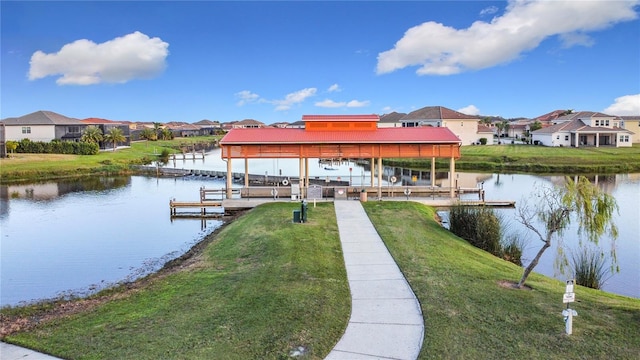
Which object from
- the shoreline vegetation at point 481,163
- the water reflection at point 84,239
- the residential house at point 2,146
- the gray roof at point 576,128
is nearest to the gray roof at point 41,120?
the shoreline vegetation at point 481,163

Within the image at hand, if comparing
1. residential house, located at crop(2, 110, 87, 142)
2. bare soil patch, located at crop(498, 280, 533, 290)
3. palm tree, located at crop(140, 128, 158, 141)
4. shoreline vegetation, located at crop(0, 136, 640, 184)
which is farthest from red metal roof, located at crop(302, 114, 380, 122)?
palm tree, located at crop(140, 128, 158, 141)

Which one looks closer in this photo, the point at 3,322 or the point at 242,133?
the point at 3,322

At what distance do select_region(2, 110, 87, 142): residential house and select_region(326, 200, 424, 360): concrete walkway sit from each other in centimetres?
7099

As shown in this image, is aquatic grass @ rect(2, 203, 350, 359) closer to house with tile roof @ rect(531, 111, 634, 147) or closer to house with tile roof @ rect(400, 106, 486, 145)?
house with tile roof @ rect(400, 106, 486, 145)

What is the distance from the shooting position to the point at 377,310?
34.6 ft

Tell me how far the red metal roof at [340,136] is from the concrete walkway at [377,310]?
11.6 m

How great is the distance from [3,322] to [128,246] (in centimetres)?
1057

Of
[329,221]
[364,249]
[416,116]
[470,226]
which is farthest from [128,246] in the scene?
[416,116]

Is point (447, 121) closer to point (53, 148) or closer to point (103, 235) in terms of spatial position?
point (53, 148)

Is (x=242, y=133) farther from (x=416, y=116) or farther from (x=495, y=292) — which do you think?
(x=416, y=116)

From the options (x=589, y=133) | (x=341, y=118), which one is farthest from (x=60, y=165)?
(x=589, y=133)

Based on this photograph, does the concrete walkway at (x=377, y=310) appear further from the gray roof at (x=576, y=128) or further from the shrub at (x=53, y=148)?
the gray roof at (x=576, y=128)

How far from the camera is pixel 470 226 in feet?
64.4

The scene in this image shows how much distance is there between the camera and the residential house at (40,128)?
71625 millimetres
